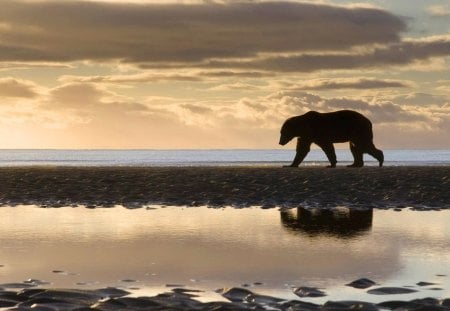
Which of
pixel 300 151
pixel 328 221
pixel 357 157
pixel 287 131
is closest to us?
pixel 328 221

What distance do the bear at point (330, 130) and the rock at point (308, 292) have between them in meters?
32.6

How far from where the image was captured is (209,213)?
18891 millimetres

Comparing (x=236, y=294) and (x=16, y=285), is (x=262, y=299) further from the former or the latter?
(x=16, y=285)

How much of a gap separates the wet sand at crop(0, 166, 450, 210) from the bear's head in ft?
30.3

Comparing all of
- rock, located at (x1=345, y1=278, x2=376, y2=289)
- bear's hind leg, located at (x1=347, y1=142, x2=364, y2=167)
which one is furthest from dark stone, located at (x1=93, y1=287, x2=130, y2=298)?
bear's hind leg, located at (x1=347, y1=142, x2=364, y2=167)

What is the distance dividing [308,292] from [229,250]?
367 centimetres

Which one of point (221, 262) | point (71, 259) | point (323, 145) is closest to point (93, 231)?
point (71, 259)

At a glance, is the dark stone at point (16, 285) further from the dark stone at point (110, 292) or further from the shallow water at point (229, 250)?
the dark stone at point (110, 292)

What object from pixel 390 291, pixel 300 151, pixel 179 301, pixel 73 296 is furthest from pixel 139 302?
pixel 300 151

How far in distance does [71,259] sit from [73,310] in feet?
12.7

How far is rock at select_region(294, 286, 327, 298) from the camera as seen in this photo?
852cm

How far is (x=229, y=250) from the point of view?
12.2m

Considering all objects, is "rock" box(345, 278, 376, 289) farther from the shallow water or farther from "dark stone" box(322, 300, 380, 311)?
"dark stone" box(322, 300, 380, 311)

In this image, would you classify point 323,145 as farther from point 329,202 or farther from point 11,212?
point 11,212
